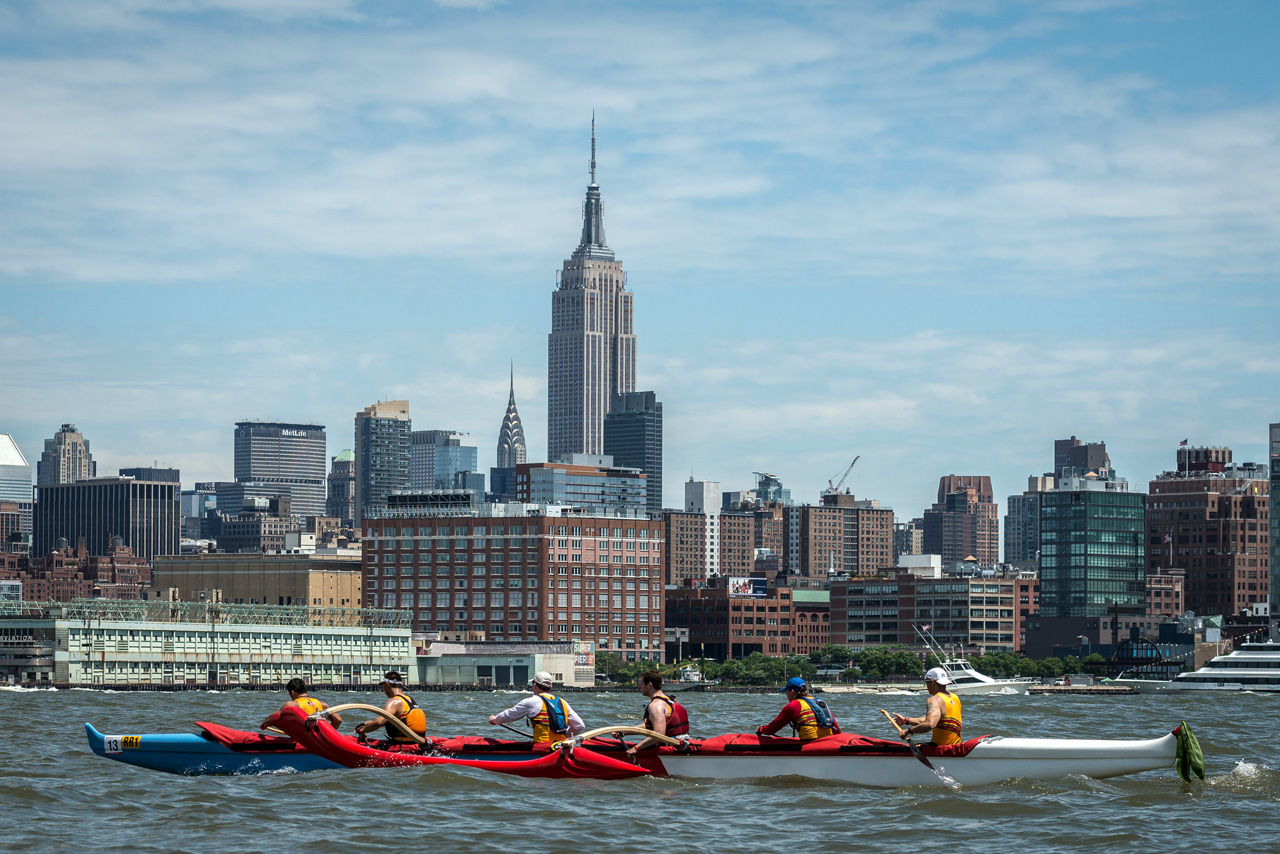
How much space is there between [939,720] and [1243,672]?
142048 millimetres

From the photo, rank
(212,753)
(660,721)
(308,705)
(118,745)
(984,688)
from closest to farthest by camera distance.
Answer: (660,721) < (308,705) < (212,753) < (118,745) < (984,688)

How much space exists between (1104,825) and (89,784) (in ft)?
82.9

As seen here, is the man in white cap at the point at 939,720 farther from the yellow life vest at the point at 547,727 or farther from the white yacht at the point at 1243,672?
the white yacht at the point at 1243,672

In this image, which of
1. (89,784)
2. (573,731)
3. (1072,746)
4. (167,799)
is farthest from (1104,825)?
(89,784)

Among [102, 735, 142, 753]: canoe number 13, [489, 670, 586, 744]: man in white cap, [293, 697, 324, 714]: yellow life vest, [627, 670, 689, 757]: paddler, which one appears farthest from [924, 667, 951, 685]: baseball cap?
[102, 735, 142, 753]: canoe number 13

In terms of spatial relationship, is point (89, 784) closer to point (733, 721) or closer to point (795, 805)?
point (795, 805)

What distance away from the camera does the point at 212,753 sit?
1817 inches

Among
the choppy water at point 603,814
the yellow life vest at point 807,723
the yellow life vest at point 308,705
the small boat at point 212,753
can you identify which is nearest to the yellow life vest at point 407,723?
the choppy water at point 603,814

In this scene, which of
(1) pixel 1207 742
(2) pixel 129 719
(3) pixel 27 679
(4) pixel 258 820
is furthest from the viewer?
(3) pixel 27 679

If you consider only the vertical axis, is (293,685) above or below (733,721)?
above

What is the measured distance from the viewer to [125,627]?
7564 inches

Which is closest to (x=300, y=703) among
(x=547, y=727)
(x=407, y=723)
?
(x=407, y=723)

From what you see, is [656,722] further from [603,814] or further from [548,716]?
[603,814]

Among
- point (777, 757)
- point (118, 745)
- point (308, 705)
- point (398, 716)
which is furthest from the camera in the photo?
point (118, 745)
